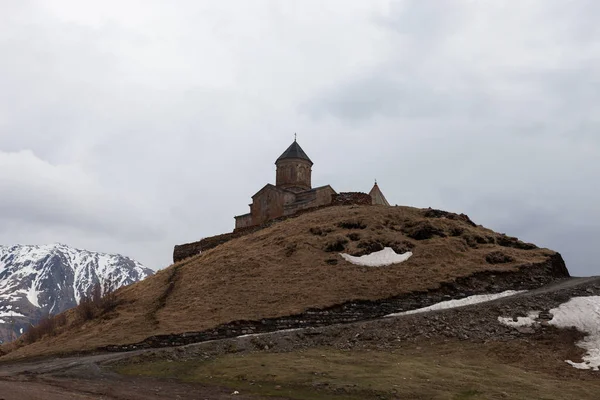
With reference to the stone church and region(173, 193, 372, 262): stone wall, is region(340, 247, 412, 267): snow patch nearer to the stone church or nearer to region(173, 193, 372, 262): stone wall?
region(173, 193, 372, 262): stone wall

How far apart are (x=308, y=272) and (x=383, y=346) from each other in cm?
1309

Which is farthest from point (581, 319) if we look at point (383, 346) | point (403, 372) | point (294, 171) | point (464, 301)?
point (294, 171)

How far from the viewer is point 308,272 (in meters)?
36.5

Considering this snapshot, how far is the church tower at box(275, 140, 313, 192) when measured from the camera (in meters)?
66.0

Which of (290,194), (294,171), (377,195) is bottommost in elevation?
(290,194)

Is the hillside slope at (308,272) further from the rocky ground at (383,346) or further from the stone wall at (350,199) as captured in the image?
the stone wall at (350,199)

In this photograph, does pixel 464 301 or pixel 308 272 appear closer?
pixel 464 301

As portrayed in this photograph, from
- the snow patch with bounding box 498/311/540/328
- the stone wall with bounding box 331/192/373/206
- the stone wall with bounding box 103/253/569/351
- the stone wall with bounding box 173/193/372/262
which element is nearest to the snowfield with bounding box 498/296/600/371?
the snow patch with bounding box 498/311/540/328

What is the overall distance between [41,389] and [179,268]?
2853 centimetres

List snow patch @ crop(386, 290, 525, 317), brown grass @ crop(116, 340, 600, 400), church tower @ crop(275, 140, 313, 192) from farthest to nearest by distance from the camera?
church tower @ crop(275, 140, 313, 192) < snow patch @ crop(386, 290, 525, 317) < brown grass @ crop(116, 340, 600, 400)

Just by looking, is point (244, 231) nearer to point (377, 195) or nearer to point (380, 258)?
point (380, 258)

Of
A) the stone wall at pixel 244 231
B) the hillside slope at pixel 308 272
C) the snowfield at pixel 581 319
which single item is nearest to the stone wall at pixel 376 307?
the hillside slope at pixel 308 272

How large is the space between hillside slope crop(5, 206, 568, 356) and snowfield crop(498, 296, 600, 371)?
6.98 meters

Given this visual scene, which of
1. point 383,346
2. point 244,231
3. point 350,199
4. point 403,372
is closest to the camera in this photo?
point 403,372
